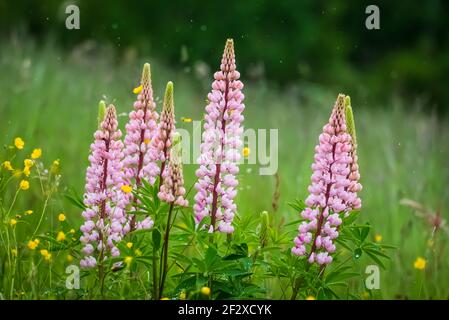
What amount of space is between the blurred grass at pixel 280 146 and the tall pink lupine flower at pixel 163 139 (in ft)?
3.80

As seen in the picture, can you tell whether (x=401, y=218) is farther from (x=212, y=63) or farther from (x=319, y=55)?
(x=319, y=55)

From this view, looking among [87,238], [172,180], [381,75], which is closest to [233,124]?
[172,180]

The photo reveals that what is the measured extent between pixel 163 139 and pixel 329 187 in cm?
72

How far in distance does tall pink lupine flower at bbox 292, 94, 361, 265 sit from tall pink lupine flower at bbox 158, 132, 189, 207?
546 mm

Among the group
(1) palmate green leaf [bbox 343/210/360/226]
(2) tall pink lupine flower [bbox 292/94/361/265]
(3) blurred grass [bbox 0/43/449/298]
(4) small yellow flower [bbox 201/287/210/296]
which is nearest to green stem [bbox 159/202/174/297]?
(4) small yellow flower [bbox 201/287/210/296]

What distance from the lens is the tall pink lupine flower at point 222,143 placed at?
9.46ft

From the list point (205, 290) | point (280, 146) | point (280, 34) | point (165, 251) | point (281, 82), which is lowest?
point (205, 290)

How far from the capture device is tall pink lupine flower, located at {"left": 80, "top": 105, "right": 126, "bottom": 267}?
9.59 feet

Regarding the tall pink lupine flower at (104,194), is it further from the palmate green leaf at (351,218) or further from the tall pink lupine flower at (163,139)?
the palmate green leaf at (351,218)

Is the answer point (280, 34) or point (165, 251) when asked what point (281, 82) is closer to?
point (280, 34)

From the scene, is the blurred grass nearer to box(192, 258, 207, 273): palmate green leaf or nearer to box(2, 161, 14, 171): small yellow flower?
box(2, 161, 14, 171): small yellow flower

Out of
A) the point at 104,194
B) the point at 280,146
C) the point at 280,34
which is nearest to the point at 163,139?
the point at 104,194

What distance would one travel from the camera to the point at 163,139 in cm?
284
